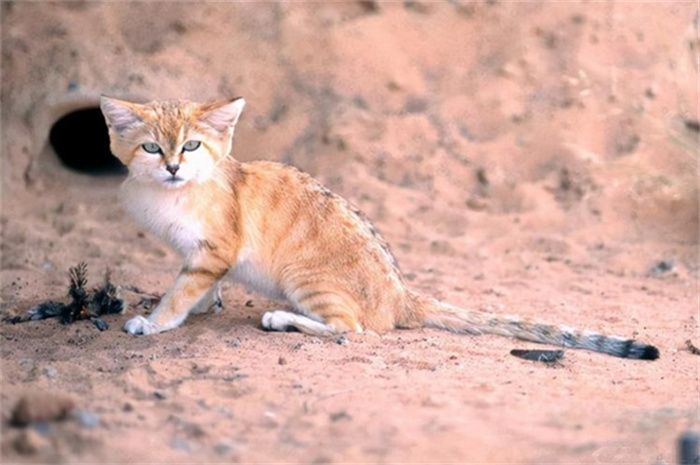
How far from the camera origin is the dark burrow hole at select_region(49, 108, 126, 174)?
9.71 m

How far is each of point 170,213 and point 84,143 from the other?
429 centimetres

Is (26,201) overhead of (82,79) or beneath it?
beneath

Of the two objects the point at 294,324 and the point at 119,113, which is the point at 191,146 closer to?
the point at 119,113

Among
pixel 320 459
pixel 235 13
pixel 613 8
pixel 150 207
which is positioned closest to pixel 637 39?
pixel 613 8

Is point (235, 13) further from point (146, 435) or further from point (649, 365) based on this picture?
point (146, 435)

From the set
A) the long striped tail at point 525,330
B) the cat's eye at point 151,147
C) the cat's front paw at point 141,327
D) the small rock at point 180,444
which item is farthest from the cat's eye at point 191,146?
the small rock at point 180,444

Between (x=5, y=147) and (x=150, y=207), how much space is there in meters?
3.29

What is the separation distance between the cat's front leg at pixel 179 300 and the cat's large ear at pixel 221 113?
85 centimetres

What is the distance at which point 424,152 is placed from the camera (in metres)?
9.49

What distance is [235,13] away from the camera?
31.1 feet

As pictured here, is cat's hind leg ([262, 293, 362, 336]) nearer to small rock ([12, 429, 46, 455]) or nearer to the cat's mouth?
the cat's mouth

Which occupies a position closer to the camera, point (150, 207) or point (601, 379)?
point (601, 379)

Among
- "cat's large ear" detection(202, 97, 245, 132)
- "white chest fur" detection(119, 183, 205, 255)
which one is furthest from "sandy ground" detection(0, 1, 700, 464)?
"cat's large ear" detection(202, 97, 245, 132)

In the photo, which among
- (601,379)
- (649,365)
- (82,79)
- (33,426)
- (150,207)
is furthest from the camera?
(82,79)
